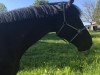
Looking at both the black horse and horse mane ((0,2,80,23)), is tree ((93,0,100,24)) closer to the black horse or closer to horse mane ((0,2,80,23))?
the black horse

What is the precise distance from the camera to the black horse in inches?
186

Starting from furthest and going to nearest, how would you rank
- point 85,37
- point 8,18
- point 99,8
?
point 99,8 → point 85,37 → point 8,18

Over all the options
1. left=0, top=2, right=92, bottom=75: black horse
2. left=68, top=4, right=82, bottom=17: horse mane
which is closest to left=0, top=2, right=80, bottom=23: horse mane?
left=0, top=2, right=92, bottom=75: black horse

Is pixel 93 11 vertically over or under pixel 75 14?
under

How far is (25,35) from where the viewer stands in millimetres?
4926

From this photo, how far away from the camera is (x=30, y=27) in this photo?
494 centimetres

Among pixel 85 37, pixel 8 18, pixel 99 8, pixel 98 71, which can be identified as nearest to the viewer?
pixel 8 18

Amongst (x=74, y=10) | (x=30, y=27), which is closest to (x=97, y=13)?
(x=74, y=10)

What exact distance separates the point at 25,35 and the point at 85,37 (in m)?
1.09

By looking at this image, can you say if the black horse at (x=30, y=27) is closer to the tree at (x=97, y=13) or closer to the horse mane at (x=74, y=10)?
the horse mane at (x=74, y=10)

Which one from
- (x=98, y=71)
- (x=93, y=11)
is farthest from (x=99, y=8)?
(x=98, y=71)

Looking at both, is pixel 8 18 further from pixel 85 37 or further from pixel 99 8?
pixel 99 8

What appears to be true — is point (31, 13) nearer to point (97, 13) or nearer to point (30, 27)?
point (30, 27)

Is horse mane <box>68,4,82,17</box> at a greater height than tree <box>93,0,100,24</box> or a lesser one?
greater
